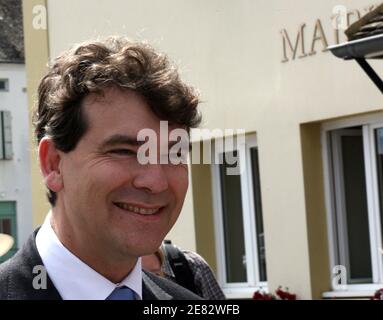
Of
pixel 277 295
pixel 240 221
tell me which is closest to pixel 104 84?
pixel 277 295

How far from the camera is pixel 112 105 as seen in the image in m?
1.44

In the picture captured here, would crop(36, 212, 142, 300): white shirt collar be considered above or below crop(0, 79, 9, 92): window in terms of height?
below

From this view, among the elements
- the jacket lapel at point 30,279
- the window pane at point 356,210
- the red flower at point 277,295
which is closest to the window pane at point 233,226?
the red flower at point 277,295

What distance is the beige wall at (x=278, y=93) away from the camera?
6391 mm

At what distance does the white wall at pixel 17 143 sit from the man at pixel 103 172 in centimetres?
917

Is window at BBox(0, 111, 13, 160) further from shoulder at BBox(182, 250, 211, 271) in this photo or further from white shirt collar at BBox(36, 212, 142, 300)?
white shirt collar at BBox(36, 212, 142, 300)

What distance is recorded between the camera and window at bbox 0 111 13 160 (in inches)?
451

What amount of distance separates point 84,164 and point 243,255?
628cm

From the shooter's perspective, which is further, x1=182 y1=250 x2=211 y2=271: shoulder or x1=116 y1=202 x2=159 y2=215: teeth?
x1=182 y1=250 x2=211 y2=271: shoulder

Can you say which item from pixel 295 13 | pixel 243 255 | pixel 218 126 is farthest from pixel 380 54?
pixel 243 255

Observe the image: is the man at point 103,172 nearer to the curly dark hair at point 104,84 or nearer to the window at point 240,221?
the curly dark hair at point 104,84

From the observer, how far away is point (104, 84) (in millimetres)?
1444

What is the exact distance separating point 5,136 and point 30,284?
10541 millimetres

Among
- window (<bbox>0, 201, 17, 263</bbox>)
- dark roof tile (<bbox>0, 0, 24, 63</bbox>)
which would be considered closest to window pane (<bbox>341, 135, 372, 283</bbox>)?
window (<bbox>0, 201, 17, 263</bbox>)
